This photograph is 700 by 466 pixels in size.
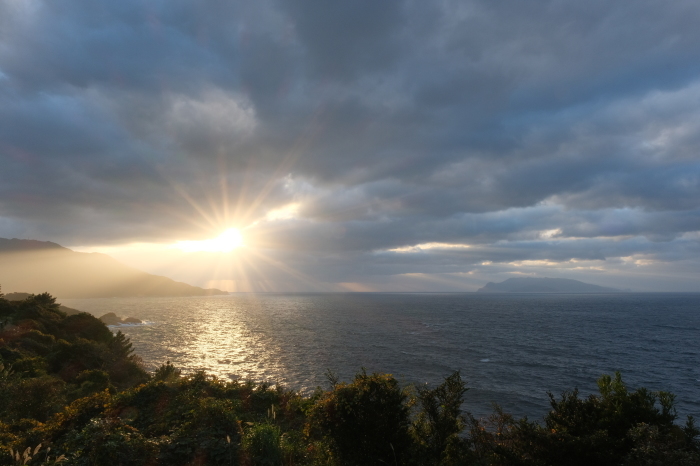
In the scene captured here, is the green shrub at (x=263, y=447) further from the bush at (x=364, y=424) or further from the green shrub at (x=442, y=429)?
the green shrub at (x=442, y=429)

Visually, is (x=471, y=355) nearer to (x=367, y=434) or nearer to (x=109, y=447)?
(x=367, y=434)

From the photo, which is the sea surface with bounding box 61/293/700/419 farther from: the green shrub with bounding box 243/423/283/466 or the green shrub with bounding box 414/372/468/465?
the green shrub with bounding box 243/423/283/466

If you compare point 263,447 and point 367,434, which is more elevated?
point 367,434

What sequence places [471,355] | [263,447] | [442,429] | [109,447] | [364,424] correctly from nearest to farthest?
[109,447], [364,424], [442,429], [263,447], [471,355]

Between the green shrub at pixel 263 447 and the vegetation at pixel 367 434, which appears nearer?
the vegetation at pixel 367 434

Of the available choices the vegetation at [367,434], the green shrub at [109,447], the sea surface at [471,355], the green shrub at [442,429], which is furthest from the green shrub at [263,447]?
the sea surface at [471,355]

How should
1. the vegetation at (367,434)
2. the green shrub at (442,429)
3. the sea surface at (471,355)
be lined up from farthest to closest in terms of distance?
the sea surface at (471,355)
the green shrub at (442,429)
the vegetation at (367,434)

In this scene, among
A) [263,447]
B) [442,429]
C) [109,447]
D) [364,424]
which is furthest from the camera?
[263,447]

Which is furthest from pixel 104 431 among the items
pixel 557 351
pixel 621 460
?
pixel 557 351

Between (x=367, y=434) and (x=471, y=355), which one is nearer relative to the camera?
(x=367, y=434)

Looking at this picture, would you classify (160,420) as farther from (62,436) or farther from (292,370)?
(292,370)

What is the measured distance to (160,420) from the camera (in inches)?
666

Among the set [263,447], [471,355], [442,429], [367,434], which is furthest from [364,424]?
[471,355]

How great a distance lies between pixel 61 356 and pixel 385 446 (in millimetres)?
39231
